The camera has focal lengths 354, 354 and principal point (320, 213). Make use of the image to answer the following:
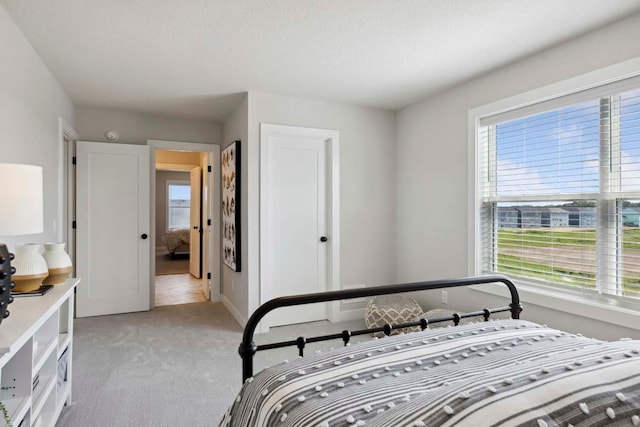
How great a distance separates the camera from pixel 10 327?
4.21 feet

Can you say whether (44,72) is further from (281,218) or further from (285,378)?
(285,378)

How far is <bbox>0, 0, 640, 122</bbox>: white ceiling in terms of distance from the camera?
2.08m

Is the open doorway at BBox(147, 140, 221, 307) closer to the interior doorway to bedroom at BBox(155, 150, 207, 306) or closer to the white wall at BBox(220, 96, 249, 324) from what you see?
the interior doorway to bedroom at BBox(155, 150, 207, 306)

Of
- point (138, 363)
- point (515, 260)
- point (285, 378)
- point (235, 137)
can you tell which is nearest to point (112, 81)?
point (235, 137)

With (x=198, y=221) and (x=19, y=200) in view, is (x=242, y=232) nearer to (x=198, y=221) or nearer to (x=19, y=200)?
(x=19, y=200)

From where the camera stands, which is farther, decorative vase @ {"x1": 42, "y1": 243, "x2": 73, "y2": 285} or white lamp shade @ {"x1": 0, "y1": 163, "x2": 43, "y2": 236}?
decorative vase @ {"x1": 42, "y1": 243, "x2": 73, "y2": 285}

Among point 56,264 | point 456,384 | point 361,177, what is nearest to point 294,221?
point 361,177

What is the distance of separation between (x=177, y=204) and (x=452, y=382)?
9.80 meters

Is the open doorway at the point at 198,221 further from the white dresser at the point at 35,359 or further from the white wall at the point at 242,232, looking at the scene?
the white dresser at the point at 35,359

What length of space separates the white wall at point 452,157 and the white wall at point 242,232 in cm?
180

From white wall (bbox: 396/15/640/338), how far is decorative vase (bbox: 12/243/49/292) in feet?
10.3

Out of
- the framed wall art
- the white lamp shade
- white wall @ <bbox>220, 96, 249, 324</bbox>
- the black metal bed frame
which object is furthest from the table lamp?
the framed wall art

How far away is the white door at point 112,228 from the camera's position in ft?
13.5

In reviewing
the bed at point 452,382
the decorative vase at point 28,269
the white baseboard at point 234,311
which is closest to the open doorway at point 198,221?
the white baseboard at point 234,311
